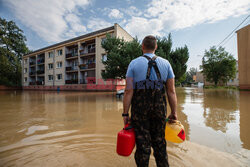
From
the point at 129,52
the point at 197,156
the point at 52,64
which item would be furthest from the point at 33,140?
the point at 52,64

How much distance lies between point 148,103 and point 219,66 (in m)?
37.4

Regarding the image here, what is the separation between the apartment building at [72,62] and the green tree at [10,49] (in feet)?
17.1

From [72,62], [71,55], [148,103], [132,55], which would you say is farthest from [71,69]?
[148,103]

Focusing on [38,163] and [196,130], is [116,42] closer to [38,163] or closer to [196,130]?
[196,130]

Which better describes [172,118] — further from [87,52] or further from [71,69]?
[71,69]

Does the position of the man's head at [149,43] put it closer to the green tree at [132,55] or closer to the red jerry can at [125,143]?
the red jerry can at [125,143]

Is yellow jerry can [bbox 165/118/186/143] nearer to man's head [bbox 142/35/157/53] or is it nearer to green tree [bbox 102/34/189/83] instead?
man's head [bbox 142/35/157/53]

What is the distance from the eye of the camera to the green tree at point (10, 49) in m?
16.8

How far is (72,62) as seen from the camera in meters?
26.8

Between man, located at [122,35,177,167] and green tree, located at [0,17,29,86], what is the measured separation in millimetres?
21830

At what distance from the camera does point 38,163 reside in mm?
1922

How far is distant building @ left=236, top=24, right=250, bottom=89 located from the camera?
605 inches

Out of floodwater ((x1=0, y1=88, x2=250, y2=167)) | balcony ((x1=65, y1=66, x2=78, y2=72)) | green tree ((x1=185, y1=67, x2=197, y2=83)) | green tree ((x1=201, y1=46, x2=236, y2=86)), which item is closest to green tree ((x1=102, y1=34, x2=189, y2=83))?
floodwater ((x1=0, y1=88, x2=250, y2=167))

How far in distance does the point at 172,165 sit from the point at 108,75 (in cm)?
1182
